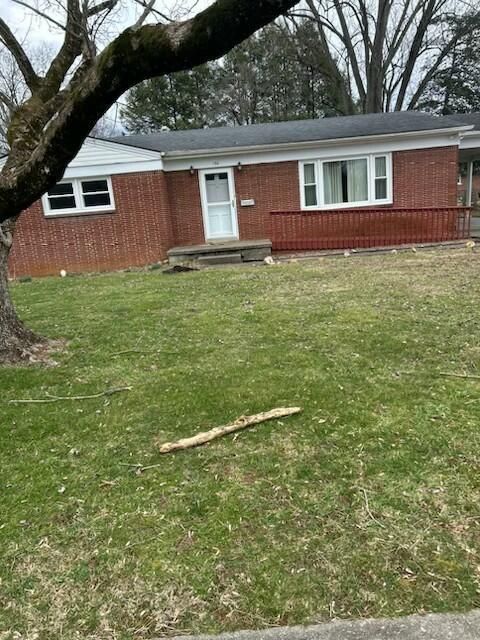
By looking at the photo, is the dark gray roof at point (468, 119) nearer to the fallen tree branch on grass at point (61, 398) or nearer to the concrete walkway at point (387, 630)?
the fallen tree branch on grass at point (61, 398)

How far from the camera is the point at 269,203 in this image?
14.4 m

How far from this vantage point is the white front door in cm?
1430

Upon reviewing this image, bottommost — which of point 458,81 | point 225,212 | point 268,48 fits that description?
point 225,212

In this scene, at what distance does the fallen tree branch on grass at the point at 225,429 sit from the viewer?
329cm

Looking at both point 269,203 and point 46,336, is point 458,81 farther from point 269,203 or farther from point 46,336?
point 46,336

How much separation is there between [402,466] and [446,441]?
0.45 m

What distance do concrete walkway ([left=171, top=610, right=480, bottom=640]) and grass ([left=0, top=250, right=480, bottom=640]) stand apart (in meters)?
0.05

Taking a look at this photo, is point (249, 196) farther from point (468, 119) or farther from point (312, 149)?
point (468, 119)

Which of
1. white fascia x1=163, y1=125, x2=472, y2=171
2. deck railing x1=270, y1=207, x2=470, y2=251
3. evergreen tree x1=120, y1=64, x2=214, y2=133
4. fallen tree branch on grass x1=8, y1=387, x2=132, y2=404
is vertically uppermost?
evergreen tree x1=120, y1=64, x2=214, y2=133

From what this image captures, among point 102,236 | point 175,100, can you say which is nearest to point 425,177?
point 102,236

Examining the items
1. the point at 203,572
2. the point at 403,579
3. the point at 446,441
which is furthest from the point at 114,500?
the point at 446,441

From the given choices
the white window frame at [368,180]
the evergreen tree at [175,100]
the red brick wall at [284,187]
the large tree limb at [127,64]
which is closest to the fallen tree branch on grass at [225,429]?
the large tree limb at [127,64]

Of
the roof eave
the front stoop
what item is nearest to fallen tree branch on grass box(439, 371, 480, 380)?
the front stoop

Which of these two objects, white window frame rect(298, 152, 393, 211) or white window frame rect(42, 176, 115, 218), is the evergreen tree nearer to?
white window frame rect(298, 152, 393, 211)
